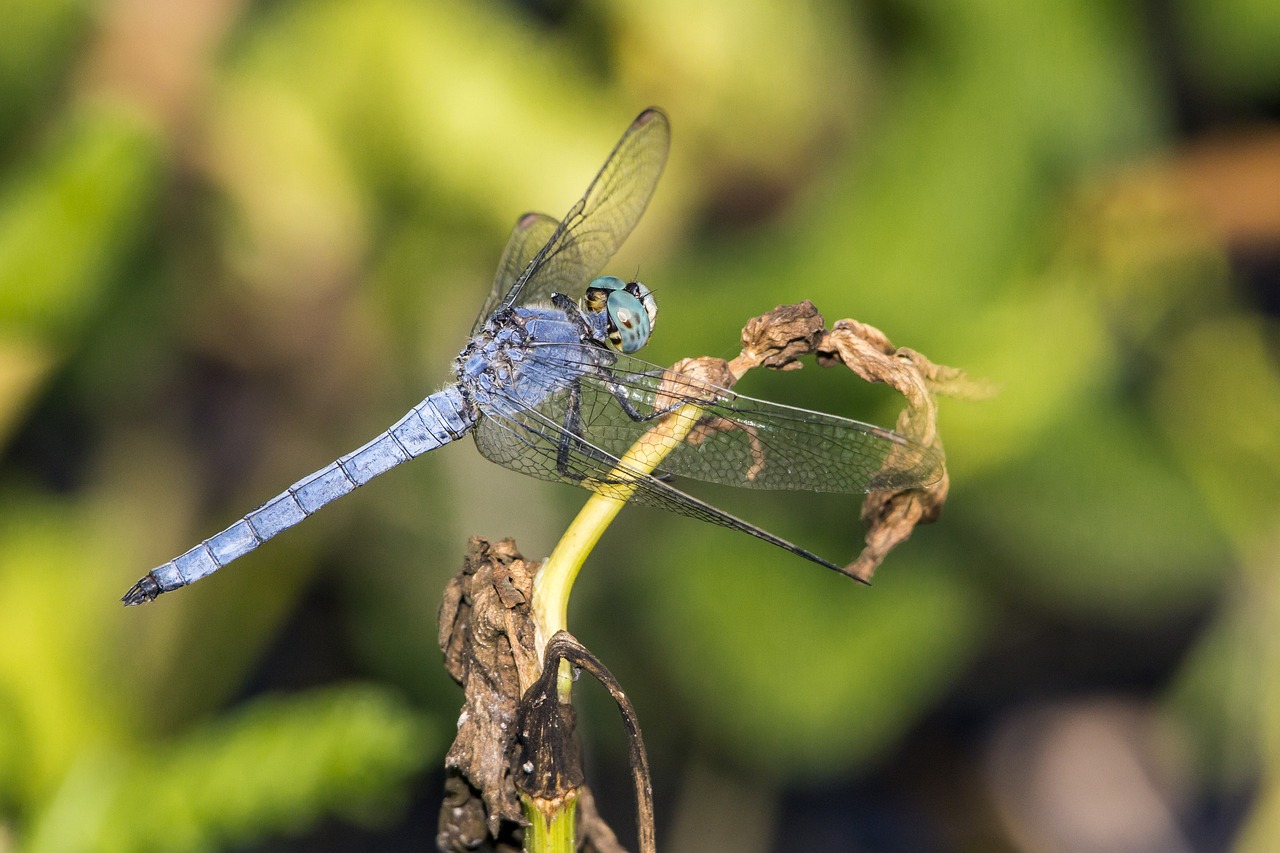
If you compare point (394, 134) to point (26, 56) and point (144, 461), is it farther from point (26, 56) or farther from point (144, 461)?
point (144, 461)

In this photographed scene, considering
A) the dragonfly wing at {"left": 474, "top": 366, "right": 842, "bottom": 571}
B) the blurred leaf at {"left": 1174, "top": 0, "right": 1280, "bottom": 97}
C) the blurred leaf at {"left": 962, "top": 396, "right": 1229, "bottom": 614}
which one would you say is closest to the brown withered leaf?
the dragonfly wing at {"left": 474, "top": 366, "right": 842, "bottom": 571}

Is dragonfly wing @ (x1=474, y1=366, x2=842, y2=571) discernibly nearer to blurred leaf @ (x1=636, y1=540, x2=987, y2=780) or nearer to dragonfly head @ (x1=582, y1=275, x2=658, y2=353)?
dragonfly head @ (x1=582, y1=275, x2=658, y2=353)

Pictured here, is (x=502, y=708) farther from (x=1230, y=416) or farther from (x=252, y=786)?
(x=1230, y=416)

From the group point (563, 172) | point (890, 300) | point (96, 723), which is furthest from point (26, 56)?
point (890, 300)

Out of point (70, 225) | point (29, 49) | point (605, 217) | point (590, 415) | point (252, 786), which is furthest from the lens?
point (29, 49)

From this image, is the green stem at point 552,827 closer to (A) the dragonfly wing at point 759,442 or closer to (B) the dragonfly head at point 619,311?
(A) the dragonfly wing at point 759,442

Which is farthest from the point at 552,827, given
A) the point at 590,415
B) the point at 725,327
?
the point at 725,327
